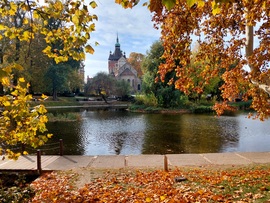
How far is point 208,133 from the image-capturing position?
19438 mm

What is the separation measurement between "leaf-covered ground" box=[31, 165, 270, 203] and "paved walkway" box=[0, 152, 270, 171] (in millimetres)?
851

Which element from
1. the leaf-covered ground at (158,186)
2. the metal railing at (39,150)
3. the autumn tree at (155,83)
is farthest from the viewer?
the autumn tree at (155,83)

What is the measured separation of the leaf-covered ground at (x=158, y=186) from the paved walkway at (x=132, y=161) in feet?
2.79

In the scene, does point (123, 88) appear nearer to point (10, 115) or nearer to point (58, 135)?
point (58, 135)

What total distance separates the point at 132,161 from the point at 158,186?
3406 millimetres

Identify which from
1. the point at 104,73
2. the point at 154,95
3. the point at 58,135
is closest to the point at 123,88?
the point at 104,73

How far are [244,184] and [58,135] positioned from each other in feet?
51.9

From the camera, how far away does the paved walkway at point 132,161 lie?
357 inches

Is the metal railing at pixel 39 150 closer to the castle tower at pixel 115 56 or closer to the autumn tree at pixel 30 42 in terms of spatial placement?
the autumn tree at pixel 30 42

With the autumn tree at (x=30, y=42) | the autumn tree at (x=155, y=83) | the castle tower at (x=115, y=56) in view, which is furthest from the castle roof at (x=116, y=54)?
the autumn tree at (x=30, y=42)

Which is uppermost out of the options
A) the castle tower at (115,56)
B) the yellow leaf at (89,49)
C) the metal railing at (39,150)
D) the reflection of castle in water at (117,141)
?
the castle tower at (115,56)

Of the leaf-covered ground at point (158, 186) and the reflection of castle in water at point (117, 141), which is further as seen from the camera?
the reflection of castle in water at point (117, 141)

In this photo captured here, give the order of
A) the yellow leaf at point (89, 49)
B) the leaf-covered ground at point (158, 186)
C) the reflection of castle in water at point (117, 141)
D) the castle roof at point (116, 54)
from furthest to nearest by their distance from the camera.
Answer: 1. the castle roof at point (116, 54)
2. the reflection of castle in water at point (117, 141)
3. the leaf-covered ground at point (158, 186)
4. the yellow leaf at point (89, 49)

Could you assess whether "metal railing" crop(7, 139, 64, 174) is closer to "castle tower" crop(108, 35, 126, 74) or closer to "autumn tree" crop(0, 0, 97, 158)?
"autumn tree" crop(0, 0, 97, 158)
